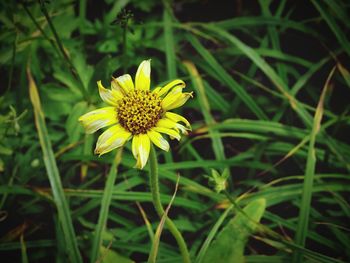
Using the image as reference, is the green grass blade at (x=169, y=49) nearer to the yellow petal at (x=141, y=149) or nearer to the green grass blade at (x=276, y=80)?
the green grass blade at (x=276, y=80)

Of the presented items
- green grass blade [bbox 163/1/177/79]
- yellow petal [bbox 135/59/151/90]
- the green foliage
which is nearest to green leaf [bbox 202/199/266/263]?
the green foliage

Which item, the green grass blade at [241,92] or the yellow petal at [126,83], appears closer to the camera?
the yellow petal at [126,83]

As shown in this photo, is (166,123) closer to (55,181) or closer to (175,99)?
(175,99)

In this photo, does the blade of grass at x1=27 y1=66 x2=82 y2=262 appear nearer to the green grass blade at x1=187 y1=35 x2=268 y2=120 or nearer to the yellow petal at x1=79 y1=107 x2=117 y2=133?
the yellow petal at x1=79 y1=107 x2=117 y2=133

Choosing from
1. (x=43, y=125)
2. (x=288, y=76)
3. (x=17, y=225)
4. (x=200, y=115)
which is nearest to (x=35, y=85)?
(x=43, y=125)

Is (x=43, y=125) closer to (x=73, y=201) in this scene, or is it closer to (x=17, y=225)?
(x=73, y=201)

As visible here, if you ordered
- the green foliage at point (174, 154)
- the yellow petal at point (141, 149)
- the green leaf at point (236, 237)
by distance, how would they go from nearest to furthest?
the yellow petal at point (141, 149), the green leaf at point (236, 237), the green foliage at point (174, 154)

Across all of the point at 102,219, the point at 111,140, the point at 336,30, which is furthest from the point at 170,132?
the point at 336,30

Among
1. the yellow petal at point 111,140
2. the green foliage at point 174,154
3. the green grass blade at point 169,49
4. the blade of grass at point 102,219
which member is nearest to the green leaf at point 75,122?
the green foliage at point 174,154
